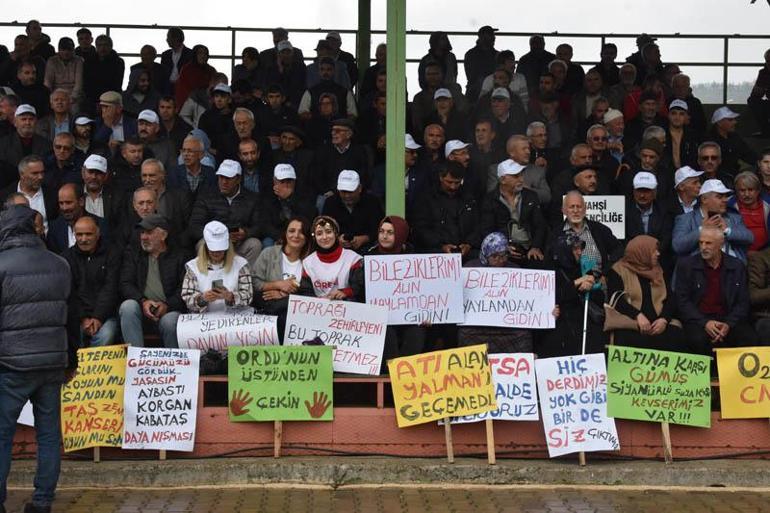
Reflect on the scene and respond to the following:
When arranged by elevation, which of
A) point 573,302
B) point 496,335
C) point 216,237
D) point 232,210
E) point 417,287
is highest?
point 232,210

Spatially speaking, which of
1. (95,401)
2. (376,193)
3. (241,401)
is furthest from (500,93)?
(95,401)

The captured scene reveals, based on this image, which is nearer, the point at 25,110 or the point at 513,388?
the point at 513,388

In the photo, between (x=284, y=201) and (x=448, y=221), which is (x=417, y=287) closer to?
(x=448, y=221)

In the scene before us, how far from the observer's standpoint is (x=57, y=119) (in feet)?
56.7

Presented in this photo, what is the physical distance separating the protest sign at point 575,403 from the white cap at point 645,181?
98.6 inches

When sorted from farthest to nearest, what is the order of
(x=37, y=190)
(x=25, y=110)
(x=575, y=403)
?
(x=25, y=110) → (x=37, y=190) → (x=575, y=403)

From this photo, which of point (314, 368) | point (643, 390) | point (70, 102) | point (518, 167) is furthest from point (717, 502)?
point (70, 102)

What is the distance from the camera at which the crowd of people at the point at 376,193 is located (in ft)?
43.8

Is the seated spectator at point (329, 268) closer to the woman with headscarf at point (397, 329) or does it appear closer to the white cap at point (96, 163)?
the woman with headscarf at point (397, 329)

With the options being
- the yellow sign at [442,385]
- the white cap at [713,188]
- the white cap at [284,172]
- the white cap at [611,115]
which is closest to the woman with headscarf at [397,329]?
the yellow sign at [442,385]

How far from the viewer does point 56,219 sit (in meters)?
14.7

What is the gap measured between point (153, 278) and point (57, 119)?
437 cm

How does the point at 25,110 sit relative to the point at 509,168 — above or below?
above

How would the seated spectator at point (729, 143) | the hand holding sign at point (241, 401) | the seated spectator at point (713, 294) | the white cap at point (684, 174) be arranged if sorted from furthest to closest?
the seated spectator at point (729, 143) → the white cap at point (684, 174) → the seated spectator at point (713, 294) → the hand holding sign at point (241, 401)
